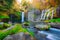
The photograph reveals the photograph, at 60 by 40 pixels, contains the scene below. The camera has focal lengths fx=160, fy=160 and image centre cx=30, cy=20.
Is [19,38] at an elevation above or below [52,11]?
below

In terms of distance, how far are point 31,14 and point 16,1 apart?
125 inches

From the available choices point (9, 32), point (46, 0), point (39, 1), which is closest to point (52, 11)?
point (46, 0)

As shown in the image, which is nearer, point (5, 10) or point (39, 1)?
point (5, 10)

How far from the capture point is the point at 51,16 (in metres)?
22.0

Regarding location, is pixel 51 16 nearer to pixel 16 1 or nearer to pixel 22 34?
pixel 16 1

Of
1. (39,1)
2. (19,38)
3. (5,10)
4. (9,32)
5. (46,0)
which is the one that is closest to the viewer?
(19,38)

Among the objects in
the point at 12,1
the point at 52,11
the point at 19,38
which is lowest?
the point at 19,38

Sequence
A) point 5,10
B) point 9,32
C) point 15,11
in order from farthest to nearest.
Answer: point 15,11, point 5,10, point 9,32

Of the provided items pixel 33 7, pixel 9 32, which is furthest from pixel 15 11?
pixel 9 32

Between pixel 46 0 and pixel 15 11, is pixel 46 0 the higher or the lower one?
the higher one

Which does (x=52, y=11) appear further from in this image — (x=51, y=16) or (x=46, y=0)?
(x=46, y=0)

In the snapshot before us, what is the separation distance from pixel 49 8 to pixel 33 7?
3.76 meters

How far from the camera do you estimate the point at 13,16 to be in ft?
71.6

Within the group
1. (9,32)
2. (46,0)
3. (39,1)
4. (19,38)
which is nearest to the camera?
(19,38)
